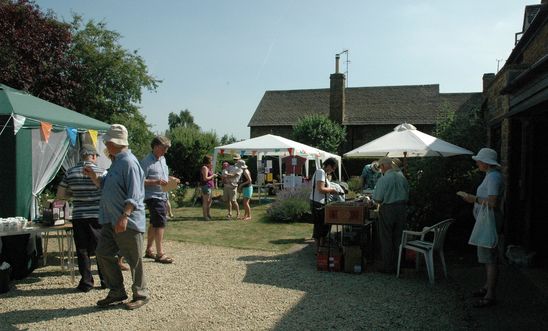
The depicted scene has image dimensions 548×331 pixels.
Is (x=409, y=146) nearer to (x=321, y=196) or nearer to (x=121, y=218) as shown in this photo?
(x=321, y=196)

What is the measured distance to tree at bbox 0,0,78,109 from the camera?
1529 cm

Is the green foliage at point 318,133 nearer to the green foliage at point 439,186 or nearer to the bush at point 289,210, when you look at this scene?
the bush at point 289,210

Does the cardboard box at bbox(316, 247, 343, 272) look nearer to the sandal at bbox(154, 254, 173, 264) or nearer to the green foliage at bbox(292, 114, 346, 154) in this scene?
the sandal at bbox(154, 254, 173, 264)

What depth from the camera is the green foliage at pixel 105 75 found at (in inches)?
784

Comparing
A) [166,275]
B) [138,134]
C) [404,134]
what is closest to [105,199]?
[166,275]

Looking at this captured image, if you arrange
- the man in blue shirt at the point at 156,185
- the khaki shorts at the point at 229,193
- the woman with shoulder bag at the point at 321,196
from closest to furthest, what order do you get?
the man in blue shirt at the point at 156,185
the woman with shoulder bag at the point at 321,196
the khaki shorts at the point at 229,193

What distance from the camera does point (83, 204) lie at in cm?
516

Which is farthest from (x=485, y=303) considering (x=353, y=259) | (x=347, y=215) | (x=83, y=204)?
(x=83, y=204)

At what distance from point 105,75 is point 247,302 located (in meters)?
18.7

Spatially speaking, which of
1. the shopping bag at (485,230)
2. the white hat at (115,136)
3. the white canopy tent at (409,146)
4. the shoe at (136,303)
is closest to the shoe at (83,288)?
the shoe at (136,303)

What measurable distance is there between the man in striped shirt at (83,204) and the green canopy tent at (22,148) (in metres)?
1.87

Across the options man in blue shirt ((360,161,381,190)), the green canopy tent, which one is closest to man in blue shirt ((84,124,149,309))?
the green canopy tent

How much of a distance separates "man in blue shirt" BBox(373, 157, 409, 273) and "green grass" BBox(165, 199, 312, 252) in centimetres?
223

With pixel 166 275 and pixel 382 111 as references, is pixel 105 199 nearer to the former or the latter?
pixel 166 275
